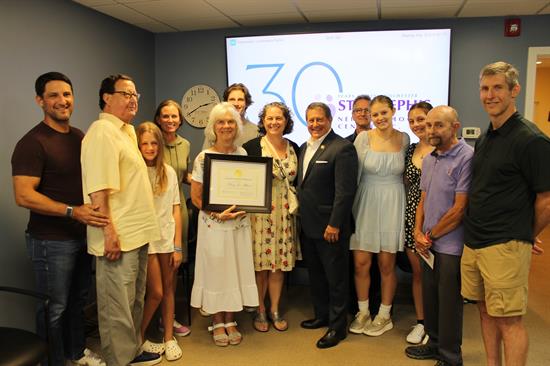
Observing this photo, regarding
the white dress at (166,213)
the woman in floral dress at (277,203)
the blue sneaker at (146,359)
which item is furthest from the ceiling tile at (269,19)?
the blue sneaker at (146,359)

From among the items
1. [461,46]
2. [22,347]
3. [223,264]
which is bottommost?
[22,347]

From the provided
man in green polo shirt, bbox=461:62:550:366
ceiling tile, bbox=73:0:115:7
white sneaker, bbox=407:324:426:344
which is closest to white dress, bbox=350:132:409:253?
white sneaker, bbox=407:324:426:344

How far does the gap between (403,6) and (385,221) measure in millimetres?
1837

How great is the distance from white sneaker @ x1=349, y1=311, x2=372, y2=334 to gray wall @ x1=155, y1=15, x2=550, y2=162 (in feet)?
6.79

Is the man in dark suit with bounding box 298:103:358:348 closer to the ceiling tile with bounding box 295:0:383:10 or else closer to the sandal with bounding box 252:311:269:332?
the sandal with bounding box 252:311:269:332

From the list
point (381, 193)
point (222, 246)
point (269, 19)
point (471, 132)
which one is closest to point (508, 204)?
point (381, 193)

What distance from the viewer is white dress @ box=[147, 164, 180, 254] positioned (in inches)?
103

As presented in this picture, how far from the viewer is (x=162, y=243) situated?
264cm

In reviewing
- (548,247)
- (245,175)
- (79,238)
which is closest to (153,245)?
(79,238)

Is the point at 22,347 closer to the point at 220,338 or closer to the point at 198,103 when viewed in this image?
the point at 220,338

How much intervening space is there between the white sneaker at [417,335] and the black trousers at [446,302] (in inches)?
14.4

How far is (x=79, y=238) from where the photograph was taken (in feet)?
7.85

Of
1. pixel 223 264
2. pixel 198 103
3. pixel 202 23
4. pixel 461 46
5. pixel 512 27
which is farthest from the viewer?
pixel 198 103

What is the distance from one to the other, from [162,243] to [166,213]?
7.4 inches
